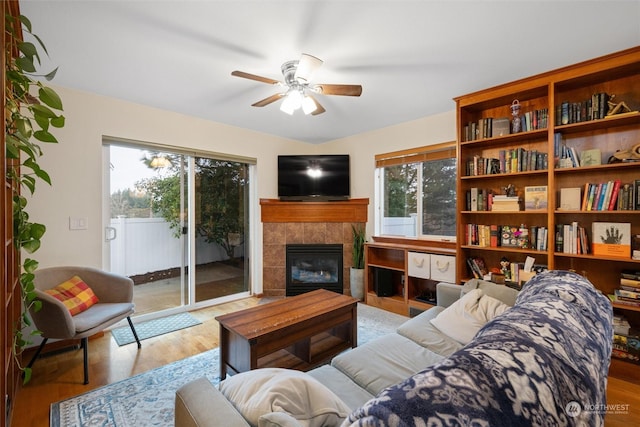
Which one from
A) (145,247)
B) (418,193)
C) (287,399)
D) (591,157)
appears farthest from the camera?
(418,193)

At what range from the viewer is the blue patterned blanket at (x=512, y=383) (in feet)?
1.60

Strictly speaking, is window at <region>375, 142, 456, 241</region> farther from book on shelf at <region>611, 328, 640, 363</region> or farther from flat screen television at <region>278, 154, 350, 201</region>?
book on shelf at <region>611, 328, 640, 363</region>

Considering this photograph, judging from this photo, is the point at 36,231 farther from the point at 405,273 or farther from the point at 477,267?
the point at 477,267

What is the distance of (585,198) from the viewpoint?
7.26 feet

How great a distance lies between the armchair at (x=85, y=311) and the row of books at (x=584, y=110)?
3.99 meters

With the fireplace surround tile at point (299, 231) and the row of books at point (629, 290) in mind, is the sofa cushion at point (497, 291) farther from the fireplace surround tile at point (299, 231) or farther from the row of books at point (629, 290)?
the fireplace surround tile at point (299, 231)

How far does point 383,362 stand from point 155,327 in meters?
2.53

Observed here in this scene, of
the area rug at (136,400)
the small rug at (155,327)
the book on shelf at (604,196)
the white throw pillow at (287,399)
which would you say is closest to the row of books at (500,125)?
the book on shelf at (604,196)

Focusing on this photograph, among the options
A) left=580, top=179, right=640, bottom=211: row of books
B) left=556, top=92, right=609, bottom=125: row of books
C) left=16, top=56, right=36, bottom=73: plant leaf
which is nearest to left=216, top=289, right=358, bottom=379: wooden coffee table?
left=16, top=56, right=36, bottom=73: plant leaf

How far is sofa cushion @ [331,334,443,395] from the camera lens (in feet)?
4.59

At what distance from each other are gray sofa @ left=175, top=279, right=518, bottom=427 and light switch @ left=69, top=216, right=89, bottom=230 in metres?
2.44

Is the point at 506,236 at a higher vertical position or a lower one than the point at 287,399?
higher

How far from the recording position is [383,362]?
1.55 meters

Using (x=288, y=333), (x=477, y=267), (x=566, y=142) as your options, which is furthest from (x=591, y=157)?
(x=288, y=333)
